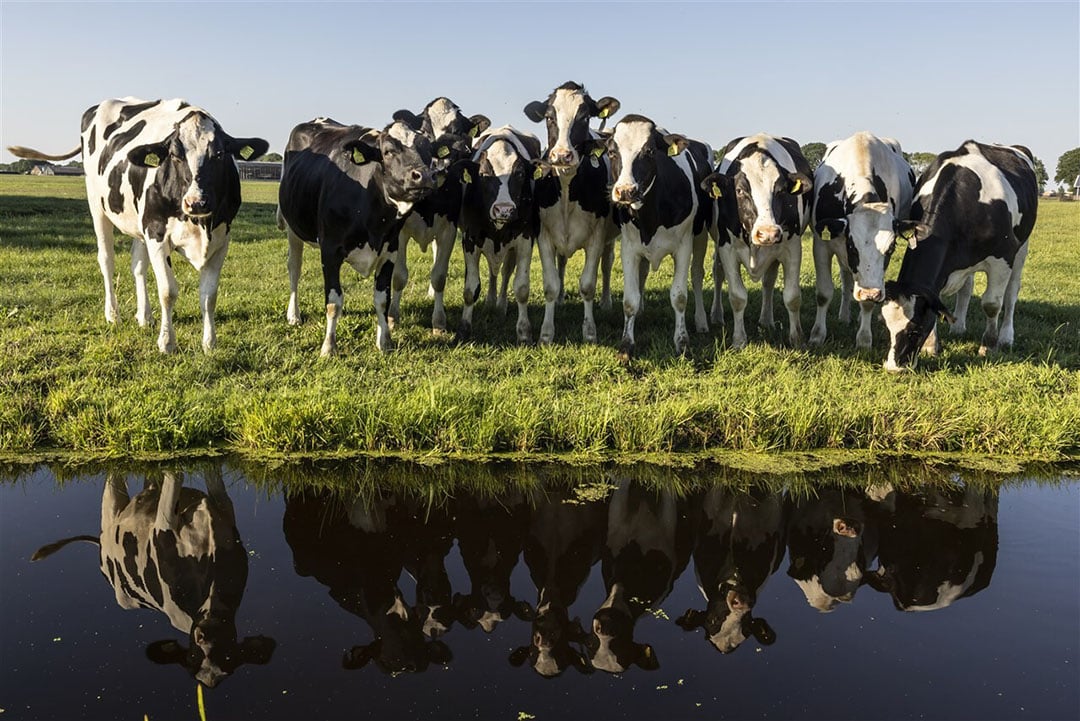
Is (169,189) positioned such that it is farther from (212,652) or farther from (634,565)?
(634,565)

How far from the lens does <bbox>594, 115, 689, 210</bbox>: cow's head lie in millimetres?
7969

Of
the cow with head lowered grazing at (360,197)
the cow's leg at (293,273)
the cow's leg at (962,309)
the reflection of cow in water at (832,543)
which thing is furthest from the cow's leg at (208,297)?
the cow's leg at (962,309)

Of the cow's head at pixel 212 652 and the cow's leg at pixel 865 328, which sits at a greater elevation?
the cow's leg at pixel 865 328

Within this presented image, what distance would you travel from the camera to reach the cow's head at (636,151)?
7969 millimetres

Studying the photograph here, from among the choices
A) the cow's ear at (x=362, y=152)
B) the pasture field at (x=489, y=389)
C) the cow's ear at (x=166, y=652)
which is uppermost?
the cow's ear at (x=362, y=152)

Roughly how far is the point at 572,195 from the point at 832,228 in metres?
2.53

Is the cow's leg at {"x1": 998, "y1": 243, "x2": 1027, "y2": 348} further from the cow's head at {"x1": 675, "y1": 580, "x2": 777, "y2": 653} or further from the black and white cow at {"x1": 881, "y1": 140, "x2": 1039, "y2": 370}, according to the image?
the cow's head at {"x1": 675, "y1": 580, "x2": 777, "y2": 653}

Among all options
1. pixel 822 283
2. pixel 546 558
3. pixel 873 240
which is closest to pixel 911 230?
pixel 873 240

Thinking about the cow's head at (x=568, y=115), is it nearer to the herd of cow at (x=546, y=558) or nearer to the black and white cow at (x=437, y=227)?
the black and white cow at (x=437, y=227)

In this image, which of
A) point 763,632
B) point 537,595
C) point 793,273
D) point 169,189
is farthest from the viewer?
point 793,273

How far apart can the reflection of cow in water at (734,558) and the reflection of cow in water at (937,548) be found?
58 cm

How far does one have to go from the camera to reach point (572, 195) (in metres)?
8.80

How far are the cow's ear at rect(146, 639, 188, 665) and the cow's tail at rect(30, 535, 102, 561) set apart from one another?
1216mm

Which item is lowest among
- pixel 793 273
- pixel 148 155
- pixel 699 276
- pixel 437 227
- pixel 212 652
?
pixel 212 652
